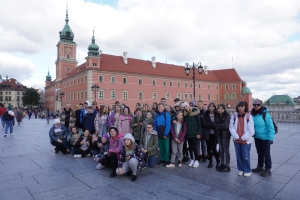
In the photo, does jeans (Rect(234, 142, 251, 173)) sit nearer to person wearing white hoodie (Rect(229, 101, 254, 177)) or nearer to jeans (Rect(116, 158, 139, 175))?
person wearing white hoodie (Rect(229, 101, 254, 177))

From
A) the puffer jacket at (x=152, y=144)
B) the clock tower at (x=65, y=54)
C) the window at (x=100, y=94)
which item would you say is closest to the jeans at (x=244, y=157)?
the puffer jacket at (x=152, y=144)

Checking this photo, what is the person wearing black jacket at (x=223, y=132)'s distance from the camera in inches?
205

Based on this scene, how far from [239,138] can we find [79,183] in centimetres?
384

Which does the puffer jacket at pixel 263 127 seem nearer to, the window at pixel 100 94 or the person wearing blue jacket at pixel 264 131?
the person wearing blue jacket at pixel 264 131

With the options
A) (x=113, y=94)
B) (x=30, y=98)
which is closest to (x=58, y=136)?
(x=113, y=94)

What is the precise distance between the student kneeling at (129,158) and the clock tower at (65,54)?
5953 centimetres

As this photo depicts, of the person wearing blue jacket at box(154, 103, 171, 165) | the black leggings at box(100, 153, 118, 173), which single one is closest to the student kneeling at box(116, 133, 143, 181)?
the black leggings at box(100, 153, 118, 173)

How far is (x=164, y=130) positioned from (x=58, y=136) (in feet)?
13.5

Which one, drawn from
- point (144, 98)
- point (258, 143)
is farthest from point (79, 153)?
point (144, 98)

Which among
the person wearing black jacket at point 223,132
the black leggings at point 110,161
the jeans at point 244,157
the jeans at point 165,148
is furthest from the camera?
the jeans at point 165,148

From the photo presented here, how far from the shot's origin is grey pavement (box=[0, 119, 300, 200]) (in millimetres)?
3854

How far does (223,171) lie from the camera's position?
5148mm

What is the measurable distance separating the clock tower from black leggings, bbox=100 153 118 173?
5896 cm

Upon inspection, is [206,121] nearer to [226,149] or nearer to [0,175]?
[226,149]
